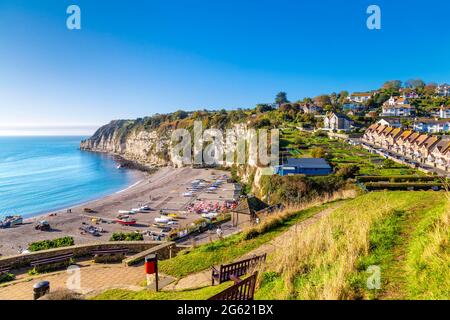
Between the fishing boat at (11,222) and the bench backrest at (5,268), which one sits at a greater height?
the bench backrest at (5,268)

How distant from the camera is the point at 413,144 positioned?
164 ft

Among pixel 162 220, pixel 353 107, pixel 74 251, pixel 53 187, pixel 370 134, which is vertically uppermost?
pixel 353 107

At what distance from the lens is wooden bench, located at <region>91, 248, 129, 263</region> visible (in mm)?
12344

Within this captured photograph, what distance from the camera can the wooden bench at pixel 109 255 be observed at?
40.5 ft

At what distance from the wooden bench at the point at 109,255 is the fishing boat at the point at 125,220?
2212 centimetres

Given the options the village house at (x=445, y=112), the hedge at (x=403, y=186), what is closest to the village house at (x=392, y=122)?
the village house at (x=445, y=112)

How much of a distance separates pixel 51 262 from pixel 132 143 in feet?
382

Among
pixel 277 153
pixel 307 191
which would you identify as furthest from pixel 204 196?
pixel 307 191

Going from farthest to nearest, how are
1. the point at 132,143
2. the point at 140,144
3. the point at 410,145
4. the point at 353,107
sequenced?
1. the point at 132,143
2. the point at 140,144
3. the point at 353,107
4. the point at 410,145

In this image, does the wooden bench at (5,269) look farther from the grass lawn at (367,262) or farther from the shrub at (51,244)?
the grass lawn at (367,262)

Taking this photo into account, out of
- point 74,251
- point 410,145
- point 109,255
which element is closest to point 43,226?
point 74,251

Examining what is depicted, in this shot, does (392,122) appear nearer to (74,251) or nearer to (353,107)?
(353,107)

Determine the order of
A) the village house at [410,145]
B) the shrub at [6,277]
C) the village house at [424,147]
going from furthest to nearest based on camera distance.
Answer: the village house at [410,145]
the village house at [424,147]
the shrub at [6,277]

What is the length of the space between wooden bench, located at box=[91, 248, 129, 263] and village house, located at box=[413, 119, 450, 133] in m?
75.9
